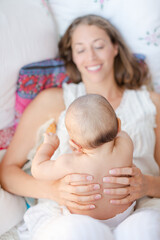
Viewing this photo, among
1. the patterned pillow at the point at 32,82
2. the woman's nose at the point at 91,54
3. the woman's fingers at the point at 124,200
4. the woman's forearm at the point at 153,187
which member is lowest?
the woman's forearm at the point at 153,187

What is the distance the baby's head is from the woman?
265 mm

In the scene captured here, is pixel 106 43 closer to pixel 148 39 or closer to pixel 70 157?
pixel 148 39

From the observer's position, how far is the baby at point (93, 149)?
1028mm

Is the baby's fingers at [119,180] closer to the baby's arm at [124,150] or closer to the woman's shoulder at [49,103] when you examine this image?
the baby's arm at [124,150]

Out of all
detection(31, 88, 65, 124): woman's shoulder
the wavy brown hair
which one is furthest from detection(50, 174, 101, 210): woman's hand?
the wavy brown hair

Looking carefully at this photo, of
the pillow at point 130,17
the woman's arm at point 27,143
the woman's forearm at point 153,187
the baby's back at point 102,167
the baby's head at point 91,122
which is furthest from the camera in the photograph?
the pillow at point 130,17

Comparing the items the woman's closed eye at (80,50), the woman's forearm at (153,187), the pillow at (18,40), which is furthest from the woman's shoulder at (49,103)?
the woman's forearm at (153,187)


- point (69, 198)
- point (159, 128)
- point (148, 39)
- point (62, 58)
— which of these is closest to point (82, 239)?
point (69, 198)

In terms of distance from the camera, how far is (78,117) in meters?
1.03

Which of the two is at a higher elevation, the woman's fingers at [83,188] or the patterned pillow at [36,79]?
the patterned pillow at [36,79]

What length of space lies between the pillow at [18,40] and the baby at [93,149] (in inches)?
23.7

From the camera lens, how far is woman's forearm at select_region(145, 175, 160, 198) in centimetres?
139

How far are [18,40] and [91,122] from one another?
0.96 meters

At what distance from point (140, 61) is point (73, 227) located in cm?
135
